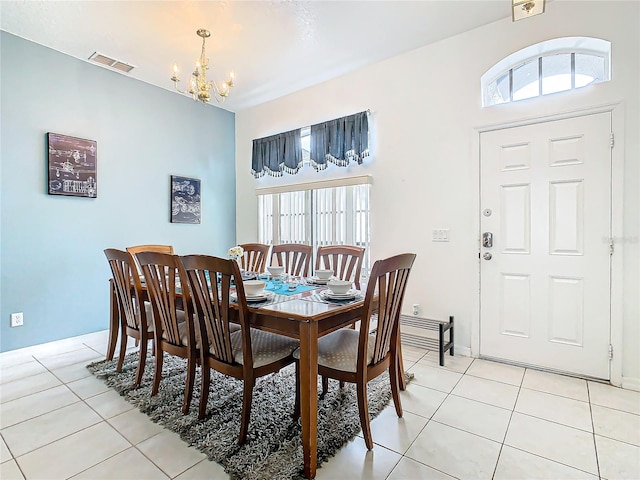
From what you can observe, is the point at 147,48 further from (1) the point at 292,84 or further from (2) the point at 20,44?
(1) the point at 292,84

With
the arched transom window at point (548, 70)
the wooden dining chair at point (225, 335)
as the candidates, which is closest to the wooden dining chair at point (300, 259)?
the wooden dining chair at point (225, 335)

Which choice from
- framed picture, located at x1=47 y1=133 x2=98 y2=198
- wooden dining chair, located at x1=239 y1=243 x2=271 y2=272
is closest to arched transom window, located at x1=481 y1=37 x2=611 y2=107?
wooden dining chair, located at x1=239 y1=243 x2=271 y2=272

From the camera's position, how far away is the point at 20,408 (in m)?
2.08

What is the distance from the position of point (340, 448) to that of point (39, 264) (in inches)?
128

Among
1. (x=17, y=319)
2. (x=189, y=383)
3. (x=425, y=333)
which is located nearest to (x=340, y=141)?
(x=425, y=333)

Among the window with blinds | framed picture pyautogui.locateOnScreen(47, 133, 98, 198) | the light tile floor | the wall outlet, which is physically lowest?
the light tile floor

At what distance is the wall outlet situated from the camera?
9.88 ft

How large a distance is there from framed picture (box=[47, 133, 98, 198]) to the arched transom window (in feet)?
12.8

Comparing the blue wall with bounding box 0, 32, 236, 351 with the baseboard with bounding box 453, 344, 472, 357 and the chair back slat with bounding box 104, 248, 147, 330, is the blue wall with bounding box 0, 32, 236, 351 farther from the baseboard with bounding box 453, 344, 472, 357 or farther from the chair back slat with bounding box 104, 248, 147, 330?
the baseboard with bounding box 453, 344, 472, 357

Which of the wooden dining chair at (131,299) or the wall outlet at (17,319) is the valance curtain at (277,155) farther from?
the wall outlet at (17,319)

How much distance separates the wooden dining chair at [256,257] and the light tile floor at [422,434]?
5.18 ft

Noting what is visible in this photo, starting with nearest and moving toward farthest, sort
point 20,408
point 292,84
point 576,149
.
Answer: point 20,408 → point 576,149 → point 292,84

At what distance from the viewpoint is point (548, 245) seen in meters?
2.61

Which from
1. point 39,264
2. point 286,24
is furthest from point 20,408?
point 286,24
